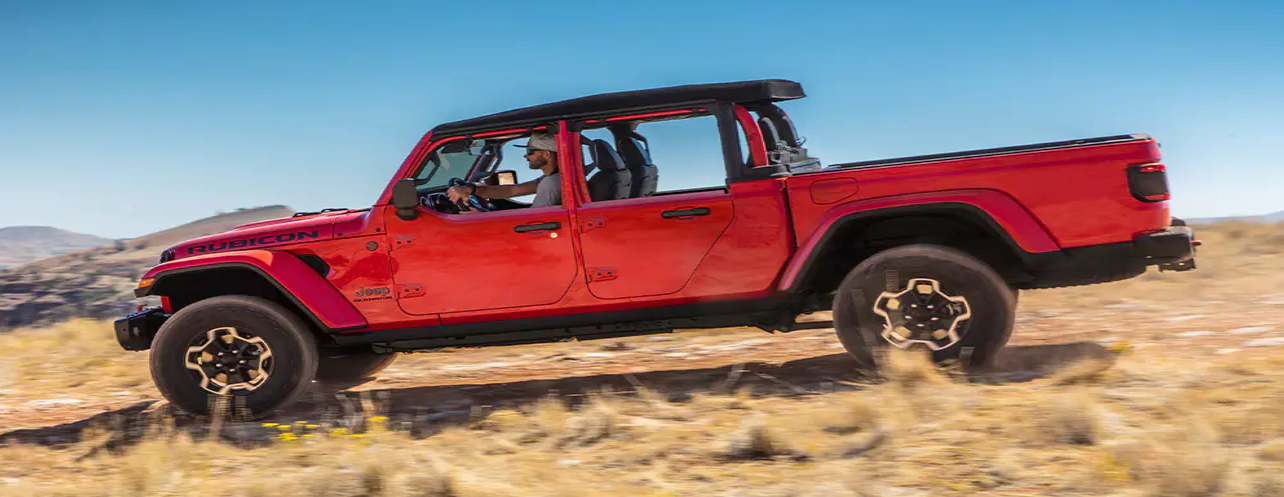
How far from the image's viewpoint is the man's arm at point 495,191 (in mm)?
5828

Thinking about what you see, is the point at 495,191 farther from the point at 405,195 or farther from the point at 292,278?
the point at 292,278

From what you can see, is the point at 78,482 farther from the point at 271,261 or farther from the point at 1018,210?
the point at 1018,210

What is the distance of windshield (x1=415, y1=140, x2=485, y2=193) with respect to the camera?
5793 mm

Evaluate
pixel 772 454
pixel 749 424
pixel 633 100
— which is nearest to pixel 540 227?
pixel 633 100

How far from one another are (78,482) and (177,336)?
4.52 ft

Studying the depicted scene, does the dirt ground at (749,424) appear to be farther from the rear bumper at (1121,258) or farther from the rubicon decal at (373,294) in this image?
the rubicon decal at (373,294)

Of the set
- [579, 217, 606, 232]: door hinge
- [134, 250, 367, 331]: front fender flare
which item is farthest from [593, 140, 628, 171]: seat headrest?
[134, 250, 367, 331]: front fender flare

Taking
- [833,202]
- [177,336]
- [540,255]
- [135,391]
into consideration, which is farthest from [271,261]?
[833,202]

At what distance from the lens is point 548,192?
18.8 ft

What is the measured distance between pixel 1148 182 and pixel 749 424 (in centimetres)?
235

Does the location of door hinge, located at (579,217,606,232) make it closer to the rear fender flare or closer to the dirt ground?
the dirt ground

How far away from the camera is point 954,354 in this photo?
5305 millimetres

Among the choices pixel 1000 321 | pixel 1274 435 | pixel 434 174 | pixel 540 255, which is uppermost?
pixel 434 174

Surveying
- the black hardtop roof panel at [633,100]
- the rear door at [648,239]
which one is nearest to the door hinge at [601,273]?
the rear door at [648,239]
